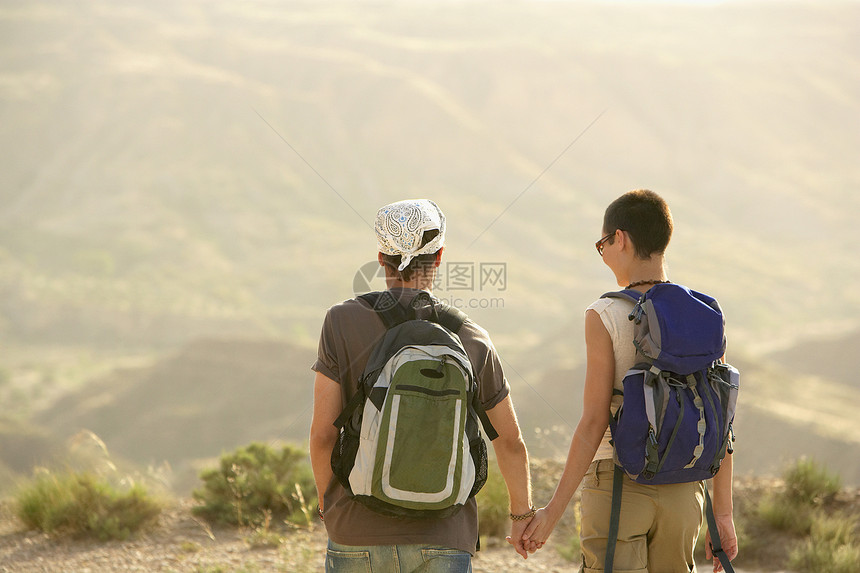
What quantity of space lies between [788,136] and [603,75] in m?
16.1

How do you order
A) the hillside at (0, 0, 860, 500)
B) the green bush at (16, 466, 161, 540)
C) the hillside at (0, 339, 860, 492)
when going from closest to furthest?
the green bush at (16, 466, 161, 540) → the hillside at (0, 339, 860, 492) → the hillside at (0, 0, 860, 500)

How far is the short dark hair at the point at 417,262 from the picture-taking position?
252 centimetres

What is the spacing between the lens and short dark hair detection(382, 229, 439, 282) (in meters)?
2.52

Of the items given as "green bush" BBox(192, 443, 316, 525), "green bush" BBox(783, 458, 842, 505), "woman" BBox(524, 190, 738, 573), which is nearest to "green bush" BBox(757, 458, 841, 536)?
"green bush" BBox(783, 458, 842, 505)

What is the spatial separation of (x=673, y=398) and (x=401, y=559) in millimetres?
959

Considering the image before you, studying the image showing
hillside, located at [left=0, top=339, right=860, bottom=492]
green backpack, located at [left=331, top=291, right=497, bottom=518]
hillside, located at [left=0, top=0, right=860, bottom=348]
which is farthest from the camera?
hillside, located at [left=0, top=0, right=860, bottom=348]

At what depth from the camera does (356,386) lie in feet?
8.08

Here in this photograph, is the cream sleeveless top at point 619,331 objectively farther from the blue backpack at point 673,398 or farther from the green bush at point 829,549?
the green bush at point 829,549

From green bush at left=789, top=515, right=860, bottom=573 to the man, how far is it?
3576 millimetres

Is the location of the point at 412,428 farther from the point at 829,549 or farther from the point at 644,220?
the point at 829,549

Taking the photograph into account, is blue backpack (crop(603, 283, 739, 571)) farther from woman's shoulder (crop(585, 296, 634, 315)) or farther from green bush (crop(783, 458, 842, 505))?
green bush (crop(783, 458, 842, 505))

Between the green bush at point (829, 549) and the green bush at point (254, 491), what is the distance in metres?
3.50

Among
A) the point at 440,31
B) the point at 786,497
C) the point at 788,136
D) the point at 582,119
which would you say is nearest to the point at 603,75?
the point at 582,119

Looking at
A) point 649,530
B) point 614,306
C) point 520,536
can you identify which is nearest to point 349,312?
point 614,306
